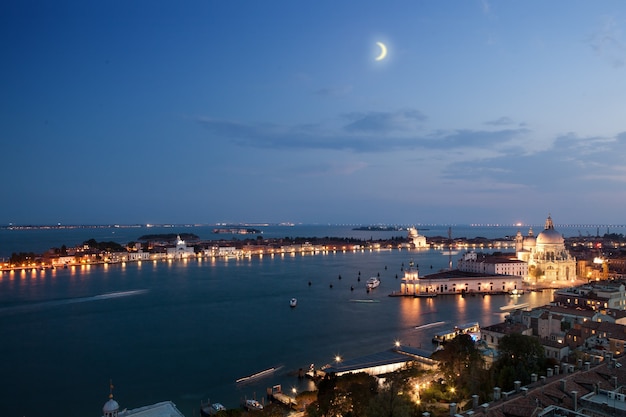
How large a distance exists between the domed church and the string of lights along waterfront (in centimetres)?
349

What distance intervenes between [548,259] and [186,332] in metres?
14.8

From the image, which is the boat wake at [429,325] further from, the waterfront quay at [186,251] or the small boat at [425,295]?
the waterfront quay at [186,251]

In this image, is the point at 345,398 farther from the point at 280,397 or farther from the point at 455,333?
the point at 455,333

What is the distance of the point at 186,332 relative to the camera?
10250 millimetres

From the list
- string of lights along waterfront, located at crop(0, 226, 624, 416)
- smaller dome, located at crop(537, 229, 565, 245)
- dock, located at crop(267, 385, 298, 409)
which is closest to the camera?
dock, located at crop(267, 385, 298, 409)

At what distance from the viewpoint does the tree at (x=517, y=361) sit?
4953mm

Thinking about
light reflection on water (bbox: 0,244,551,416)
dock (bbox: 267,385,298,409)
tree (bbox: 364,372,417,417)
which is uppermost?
tree (bbox: 364,372,417,417)

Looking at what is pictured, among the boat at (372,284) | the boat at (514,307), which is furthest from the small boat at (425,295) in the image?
the boat at (514,307)

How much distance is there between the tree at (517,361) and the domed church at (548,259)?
1437 cm

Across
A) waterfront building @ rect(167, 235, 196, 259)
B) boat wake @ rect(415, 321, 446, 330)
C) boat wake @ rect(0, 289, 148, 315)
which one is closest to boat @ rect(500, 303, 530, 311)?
boat wake @ rect(415, 321, 446, 330)

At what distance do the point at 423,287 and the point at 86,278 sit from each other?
13641 millimetres

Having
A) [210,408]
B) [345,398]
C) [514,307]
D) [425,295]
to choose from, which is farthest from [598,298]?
[210,408]

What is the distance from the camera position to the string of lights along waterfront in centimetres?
678

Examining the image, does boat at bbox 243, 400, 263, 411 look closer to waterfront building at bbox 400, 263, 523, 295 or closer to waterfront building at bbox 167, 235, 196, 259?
waterfront building at bbox 400, 263, 523, 295
